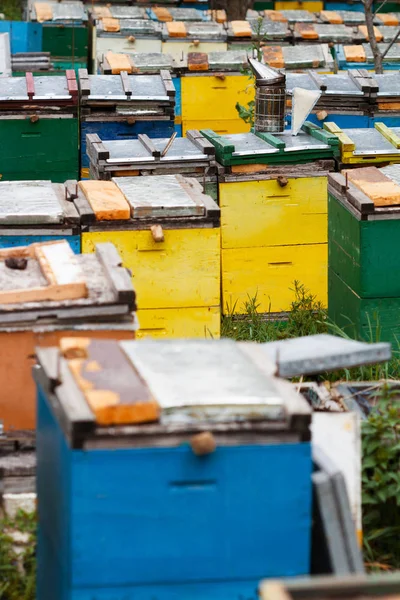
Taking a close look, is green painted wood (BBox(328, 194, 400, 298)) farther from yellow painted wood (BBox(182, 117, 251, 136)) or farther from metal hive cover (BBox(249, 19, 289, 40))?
metal hive cover (BBox(249, 19, 289, 40))

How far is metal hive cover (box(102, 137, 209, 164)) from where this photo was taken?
9375mm

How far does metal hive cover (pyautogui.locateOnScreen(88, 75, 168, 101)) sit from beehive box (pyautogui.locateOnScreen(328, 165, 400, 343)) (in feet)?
11.4

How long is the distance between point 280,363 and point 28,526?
61.2 inches

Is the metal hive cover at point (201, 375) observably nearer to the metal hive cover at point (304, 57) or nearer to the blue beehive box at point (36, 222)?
the blue beehive box at point (36, 222)

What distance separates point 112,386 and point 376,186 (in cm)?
430

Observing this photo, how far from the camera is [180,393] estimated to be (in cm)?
422

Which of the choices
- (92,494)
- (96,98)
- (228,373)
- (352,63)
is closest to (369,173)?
(96,98)

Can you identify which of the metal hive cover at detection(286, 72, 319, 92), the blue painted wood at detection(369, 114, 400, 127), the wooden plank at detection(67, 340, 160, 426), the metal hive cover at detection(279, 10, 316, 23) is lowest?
the blue painted wood at detection(369, 114, 400, 127)

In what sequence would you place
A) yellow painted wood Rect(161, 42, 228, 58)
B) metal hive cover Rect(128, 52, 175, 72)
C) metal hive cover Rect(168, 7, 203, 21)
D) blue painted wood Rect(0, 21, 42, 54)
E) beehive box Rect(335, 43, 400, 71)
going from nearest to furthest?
1. metal hive cover Rect(128, 52, 175, 72)
2. beehive box Rect(335, 43, 400, 71)
3. yellow painted wood Rect(161, 42, 228, 58)
4. blue painted wood Rect(0, 21, 42, 54)
5. metal hive cover Rect(168, 7, 203, 21)

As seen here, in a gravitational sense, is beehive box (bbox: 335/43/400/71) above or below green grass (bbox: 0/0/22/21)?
above

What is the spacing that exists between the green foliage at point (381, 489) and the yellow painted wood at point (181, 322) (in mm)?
2011

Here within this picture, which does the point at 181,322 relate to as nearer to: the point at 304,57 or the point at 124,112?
Answer: the point at 124,112

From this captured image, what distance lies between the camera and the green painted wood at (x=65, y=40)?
19027mm

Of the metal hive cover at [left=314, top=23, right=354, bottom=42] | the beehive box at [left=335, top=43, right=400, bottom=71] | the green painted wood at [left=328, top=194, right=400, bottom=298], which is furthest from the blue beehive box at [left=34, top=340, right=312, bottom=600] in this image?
the metal hive cover at [left=314, top=23, right=354, bottom=42]
